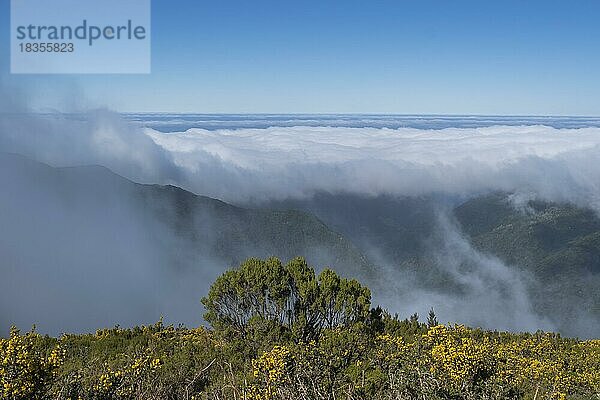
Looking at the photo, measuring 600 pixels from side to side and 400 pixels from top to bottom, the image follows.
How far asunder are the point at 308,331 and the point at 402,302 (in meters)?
165

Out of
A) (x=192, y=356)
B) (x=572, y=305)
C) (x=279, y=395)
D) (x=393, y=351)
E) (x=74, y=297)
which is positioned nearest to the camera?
(x=279, y=395)

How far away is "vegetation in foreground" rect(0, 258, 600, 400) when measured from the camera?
10.7 m

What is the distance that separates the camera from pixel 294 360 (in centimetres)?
1330

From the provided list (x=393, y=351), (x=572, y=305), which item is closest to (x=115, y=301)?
(x=572, y=305)

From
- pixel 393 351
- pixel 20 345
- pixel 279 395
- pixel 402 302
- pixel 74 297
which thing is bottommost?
pixel 402 302

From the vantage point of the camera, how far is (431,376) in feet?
37.1

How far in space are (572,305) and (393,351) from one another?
163968 millimetres

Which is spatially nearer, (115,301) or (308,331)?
(308,331)

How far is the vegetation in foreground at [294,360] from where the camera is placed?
1070 centimetres

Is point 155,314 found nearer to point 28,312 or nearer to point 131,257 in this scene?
point 28,312

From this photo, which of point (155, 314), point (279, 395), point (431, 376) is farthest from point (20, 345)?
point (155, 314)

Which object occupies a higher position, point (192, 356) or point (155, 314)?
point (192, 356)

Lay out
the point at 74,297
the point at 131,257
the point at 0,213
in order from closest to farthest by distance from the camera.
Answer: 1. the point at 74,297
2. the point at 0,213
3. the point at 131,257

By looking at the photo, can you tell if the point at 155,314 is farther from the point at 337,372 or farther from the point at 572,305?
the point at 337,372
